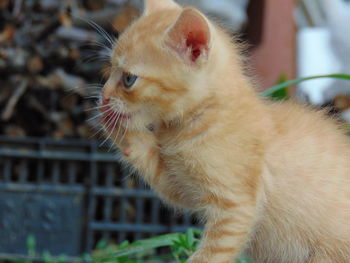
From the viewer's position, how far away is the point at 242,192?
53.8 inches

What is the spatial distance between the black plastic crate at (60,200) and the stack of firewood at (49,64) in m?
0.33

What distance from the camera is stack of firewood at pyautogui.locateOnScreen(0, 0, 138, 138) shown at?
310 cm

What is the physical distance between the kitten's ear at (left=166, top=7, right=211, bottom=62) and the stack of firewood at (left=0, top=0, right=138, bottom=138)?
167 cm

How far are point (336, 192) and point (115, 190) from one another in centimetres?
151

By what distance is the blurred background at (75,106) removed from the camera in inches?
110

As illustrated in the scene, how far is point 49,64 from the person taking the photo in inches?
126

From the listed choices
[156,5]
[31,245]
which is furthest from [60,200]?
[156,5]

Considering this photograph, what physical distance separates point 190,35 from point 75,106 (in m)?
1.98

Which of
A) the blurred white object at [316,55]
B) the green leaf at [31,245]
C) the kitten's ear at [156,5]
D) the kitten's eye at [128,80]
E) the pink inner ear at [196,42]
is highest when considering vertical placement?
the blurred white object at [316,55]

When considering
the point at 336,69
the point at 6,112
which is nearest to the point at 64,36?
the point at 6,112

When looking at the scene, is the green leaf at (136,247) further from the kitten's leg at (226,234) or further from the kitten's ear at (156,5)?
the kitten's ear at (156,5)

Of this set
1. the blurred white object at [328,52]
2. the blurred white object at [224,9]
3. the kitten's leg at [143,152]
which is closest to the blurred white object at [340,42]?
the blurred white object at [328,52]

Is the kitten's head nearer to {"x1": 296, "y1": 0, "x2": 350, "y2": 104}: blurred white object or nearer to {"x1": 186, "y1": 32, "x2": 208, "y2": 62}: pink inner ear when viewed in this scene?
{"x1": 186, "y1": 32, "x2": 208, "y2": 62}: pink inner ear

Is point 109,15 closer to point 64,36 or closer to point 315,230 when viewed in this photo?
point 64,36
